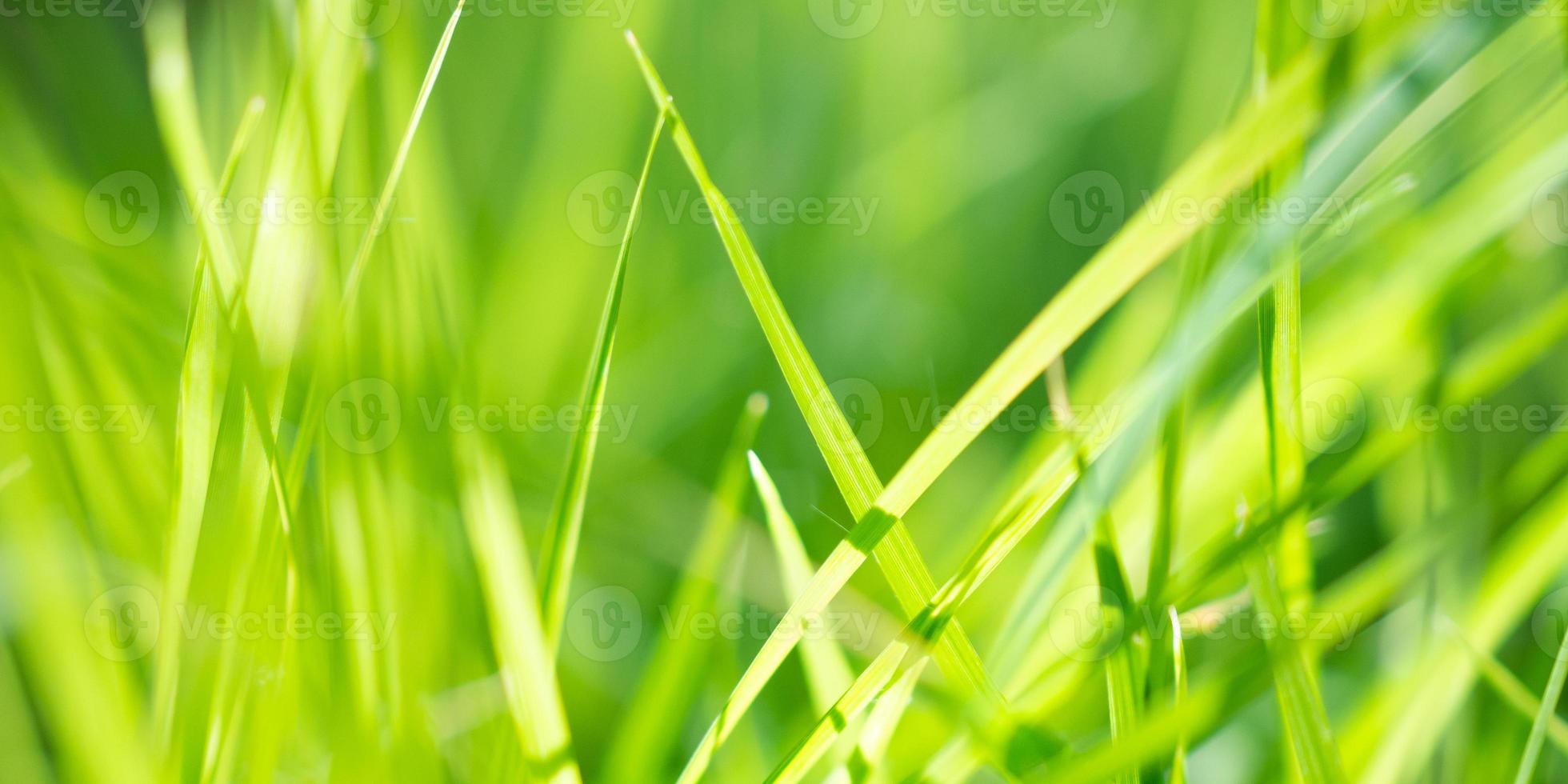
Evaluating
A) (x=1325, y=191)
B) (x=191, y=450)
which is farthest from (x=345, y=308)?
(x=1325, y=191)

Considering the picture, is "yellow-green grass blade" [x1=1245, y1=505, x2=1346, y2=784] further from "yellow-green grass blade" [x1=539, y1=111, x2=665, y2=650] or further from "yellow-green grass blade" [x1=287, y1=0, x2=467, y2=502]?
"yellow-green grass blade" [x1=287, y1=0, x2=467, y2=502]

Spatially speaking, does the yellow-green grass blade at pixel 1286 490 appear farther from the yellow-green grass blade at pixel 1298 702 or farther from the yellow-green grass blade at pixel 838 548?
the yellow-green grass blade at pixel 838 548

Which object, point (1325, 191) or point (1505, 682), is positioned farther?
point (1325, 191)

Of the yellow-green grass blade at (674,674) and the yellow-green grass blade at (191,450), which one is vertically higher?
the yellow-green grass blade at (191,450)

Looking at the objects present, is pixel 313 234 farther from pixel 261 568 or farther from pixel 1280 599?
pixel 1280 599

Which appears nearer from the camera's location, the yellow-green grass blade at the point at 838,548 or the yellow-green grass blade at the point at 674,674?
the yellow-green grass blade at the point at 838,548

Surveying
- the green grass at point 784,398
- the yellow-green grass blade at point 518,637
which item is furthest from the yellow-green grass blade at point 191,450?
the yellow-green grass blade at point 518,637

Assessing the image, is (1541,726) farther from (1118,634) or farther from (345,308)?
(345,308)

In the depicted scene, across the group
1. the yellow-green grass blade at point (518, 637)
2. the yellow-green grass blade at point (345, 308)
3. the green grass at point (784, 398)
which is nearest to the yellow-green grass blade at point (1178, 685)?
the green grass at point (784, 398)
